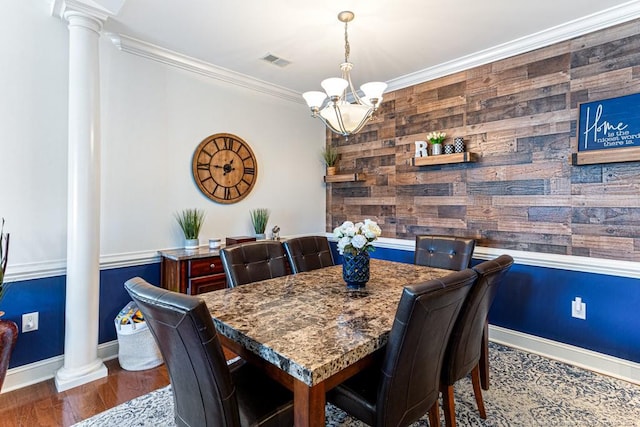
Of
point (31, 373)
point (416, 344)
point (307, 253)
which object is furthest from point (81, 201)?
point (416, 344)

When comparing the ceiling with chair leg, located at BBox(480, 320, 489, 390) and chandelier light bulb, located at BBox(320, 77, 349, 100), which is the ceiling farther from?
chair leg, located at BBox(480, 320, 489, 390)

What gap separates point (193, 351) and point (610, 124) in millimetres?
3155

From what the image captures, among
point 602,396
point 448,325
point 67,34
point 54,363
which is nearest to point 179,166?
point 67,34

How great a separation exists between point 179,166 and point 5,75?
1.34 m

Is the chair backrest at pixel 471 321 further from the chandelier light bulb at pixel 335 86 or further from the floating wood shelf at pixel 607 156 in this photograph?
the floating wood shelf at pixel 607 156

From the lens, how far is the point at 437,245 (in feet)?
9.65

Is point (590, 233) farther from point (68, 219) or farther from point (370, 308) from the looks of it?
point (68, 219)

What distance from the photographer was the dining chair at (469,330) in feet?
5.16

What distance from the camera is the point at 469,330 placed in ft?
5.47

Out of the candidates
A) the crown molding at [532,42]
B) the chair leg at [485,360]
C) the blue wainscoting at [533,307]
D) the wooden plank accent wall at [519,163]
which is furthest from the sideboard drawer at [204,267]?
the crown molding at [532,42]

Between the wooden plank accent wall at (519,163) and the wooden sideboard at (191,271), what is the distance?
2054 millimetres

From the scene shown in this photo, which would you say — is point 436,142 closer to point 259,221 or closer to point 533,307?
point 533,307

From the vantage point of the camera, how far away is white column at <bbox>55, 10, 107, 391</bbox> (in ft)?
7.72

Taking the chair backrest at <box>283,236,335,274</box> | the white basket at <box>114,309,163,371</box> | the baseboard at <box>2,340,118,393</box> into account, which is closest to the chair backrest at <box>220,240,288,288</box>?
the chair backrest at <box>283,236,335,274</box>
